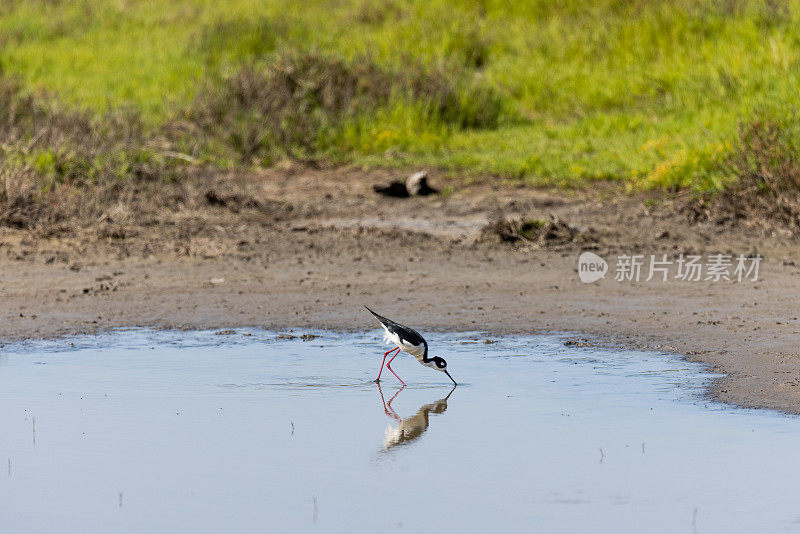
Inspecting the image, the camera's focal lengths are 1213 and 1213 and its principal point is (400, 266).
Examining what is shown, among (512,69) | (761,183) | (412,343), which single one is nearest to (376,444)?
(412,343)

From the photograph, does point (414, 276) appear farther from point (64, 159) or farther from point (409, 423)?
point (64, 159)

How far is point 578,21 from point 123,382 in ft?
47.8

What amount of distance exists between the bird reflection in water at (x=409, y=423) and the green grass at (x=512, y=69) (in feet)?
20.3

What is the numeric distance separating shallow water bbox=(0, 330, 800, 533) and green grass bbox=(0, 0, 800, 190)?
5825mm

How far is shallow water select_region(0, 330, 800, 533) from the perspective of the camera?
4543mm

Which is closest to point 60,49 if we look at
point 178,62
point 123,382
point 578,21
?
point 178,62

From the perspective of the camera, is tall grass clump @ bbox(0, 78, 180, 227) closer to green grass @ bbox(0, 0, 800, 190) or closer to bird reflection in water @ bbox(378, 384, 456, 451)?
green grass @ bbox(0, 0, 800, 190)

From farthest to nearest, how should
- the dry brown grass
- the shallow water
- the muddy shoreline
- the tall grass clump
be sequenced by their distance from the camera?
1. the tall grass clump
2. the dry brown grass
3. the muddy shoreline
4. the shallow water

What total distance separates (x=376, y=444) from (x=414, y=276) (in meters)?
4.54

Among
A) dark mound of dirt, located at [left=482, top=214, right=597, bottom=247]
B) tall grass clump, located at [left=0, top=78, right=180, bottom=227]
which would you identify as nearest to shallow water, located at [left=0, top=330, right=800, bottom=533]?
dark mound of dirt, located at [left=482, top=214, right=597, bottom=247]

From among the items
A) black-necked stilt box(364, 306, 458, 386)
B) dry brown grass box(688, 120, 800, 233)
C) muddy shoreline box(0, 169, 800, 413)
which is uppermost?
dry brown grass box(688, 120, 800, 233)

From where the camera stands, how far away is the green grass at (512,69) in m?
14.1

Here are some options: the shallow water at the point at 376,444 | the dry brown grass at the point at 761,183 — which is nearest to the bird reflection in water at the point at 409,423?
the shallow water at the point at 376,444

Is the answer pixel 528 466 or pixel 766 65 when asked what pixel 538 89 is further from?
pixel 528 466
